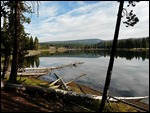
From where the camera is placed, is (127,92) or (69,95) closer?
(69,95)

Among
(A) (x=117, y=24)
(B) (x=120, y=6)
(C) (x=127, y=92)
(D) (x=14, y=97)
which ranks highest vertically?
(B) (x=120, y=6)

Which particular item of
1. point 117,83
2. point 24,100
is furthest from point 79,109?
point 117,83

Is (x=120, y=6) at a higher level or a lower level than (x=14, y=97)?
higher

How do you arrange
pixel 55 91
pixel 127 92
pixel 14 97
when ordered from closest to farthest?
pixel 14 97
pixel 55 91
pixel 127 92

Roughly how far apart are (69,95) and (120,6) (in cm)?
801

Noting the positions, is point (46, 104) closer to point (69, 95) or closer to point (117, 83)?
point (69, 95)

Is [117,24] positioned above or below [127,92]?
above

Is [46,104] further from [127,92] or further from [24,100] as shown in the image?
[127,92]

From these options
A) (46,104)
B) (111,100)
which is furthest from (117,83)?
(46,104)

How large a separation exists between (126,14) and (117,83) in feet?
71.0

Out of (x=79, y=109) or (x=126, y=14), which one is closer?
(x=126, y=14)

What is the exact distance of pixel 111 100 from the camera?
19.5m

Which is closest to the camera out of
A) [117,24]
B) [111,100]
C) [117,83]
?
[117,24]

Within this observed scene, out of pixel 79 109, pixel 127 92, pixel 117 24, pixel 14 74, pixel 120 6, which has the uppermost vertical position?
pixel 120 6
